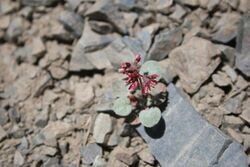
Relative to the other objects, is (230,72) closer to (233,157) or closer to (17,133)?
(233,157)

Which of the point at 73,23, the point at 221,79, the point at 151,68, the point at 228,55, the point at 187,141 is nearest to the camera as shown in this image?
the point at 187,141

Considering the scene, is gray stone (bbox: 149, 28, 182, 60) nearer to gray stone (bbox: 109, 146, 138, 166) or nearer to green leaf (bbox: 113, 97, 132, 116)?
green leaf (bbox: 113, 97, 132, 116)

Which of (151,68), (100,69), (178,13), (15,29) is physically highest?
(178,13)

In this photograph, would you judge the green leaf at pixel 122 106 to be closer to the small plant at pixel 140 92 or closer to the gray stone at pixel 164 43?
the small plant at pixel 140 92

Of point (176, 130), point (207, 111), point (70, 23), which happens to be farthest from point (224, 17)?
point (70, 23)

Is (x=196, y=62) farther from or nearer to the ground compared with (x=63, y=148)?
farther from the ground

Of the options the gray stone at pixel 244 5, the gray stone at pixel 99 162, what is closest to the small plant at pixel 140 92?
the gray stone at pixel 99 162

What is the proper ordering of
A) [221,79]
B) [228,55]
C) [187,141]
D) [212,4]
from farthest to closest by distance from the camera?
[212,4] < [228,55] < [221,79] < [187,141]

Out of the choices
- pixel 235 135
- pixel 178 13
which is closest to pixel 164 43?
pixel 178 13
